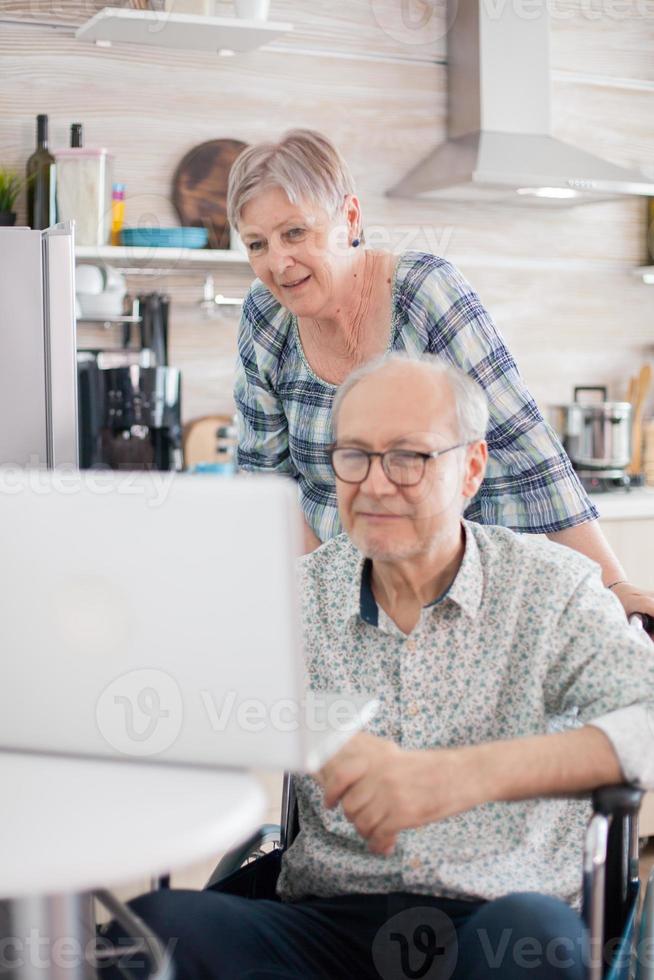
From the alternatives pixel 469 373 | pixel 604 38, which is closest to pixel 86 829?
pixel 469 373

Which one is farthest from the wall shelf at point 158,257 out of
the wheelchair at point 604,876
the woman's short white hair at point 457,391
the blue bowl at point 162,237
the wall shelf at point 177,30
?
the wheelchair at point 604,876

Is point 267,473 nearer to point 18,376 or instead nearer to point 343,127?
point 18,376

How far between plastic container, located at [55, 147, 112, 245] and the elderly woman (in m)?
1.33

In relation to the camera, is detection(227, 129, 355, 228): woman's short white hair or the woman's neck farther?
the woman's neck

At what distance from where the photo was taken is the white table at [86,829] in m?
0.91

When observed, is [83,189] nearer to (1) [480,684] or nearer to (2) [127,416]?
(2) [127,416]

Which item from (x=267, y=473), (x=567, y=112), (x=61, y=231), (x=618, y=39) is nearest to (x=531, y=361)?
(x=567, y=112)

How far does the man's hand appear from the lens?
121 centimetres

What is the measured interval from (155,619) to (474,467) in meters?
0.63

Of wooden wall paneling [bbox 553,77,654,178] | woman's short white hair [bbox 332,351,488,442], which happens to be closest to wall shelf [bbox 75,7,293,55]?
wooden wall paneling [bbox 553,77,654,178]

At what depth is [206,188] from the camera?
344 centimetres

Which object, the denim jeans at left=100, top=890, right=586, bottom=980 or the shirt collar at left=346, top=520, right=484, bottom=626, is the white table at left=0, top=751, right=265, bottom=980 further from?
the shirt collar at left=346, top=520, right=484, bottom=626

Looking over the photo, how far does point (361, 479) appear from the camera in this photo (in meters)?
1.42

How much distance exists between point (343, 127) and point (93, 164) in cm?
86
